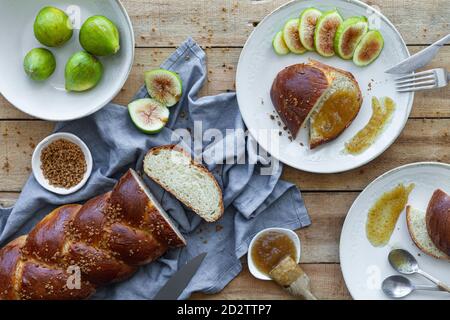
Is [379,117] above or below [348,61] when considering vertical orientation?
below

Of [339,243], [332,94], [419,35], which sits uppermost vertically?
[419,35]

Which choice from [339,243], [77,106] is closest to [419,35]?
[339,243]

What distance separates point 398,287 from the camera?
3402mm

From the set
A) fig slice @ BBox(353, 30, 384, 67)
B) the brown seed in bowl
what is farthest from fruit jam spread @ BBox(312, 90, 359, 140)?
the brown seed in bowl

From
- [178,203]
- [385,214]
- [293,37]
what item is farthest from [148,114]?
[385,214]

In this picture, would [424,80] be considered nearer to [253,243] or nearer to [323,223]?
[323,223]

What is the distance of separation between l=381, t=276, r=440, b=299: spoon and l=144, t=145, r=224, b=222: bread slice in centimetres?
115

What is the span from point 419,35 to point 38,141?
8.29ft

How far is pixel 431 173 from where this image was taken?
3389 mm

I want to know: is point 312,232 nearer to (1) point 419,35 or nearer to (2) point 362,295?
(2) point 362,295

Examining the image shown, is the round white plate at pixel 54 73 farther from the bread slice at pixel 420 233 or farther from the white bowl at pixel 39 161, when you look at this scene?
the bread slice at pixel 420 233

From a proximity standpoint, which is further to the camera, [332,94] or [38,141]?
[38,141]

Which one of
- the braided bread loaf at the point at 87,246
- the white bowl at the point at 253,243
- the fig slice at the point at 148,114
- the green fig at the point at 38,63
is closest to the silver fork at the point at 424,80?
the white bowl at the point at 253,243

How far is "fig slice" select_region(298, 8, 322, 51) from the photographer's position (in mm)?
3293
